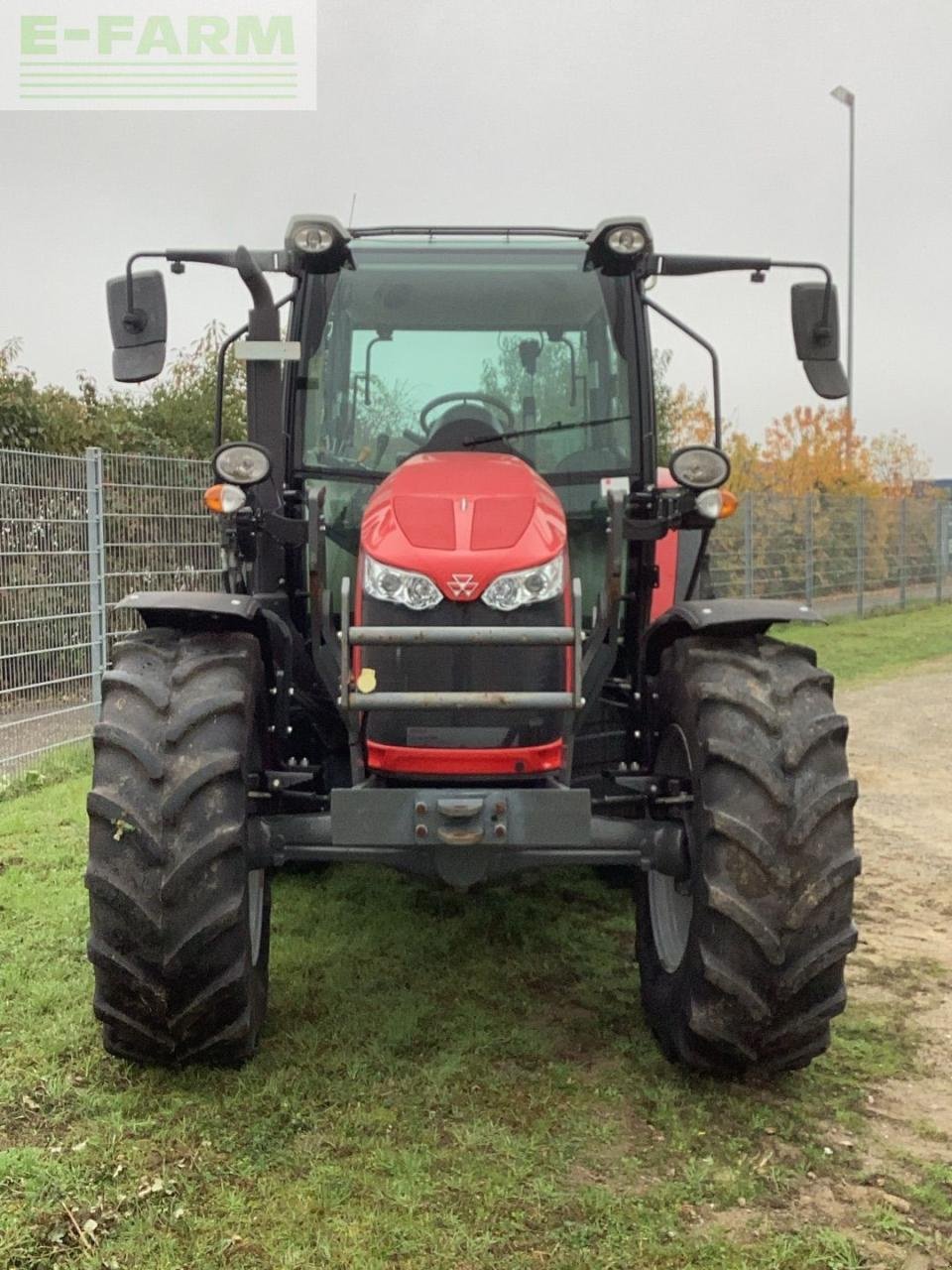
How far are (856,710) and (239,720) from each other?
25.7ft

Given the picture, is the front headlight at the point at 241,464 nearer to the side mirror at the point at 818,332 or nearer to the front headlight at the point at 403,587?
the front headlight at the point at 403,587

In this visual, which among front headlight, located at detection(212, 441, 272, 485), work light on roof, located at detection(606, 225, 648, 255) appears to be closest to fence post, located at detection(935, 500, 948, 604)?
work light on roof, located at detection(606, 225, 648, 255)

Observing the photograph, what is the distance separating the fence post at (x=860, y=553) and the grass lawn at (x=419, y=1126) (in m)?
16.1

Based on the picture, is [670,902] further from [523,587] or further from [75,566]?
[75,566]

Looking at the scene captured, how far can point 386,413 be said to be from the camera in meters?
3.96

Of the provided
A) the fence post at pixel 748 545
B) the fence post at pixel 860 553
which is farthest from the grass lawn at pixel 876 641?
the fence post at pixel 748 545

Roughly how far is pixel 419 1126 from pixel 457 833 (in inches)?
28.6

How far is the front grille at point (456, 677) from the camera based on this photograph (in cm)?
316

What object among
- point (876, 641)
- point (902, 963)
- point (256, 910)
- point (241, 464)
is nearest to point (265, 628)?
point (241, 464)

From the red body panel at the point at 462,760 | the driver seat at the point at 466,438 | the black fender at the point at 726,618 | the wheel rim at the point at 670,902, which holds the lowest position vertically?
the wheel rim at the point at 670,902

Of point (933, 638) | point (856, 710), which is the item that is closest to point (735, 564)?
point (933, 638)

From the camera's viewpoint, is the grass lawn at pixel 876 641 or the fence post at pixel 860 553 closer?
the grass lawn at pixel 876 641

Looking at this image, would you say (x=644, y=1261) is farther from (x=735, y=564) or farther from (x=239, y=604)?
(x=735, y=564)

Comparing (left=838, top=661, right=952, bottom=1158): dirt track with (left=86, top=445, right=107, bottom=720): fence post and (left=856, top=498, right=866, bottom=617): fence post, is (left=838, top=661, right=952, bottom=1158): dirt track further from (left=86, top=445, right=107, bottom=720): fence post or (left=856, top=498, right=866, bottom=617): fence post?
(left=856, top=498, right=866, bottom=617): fence post
